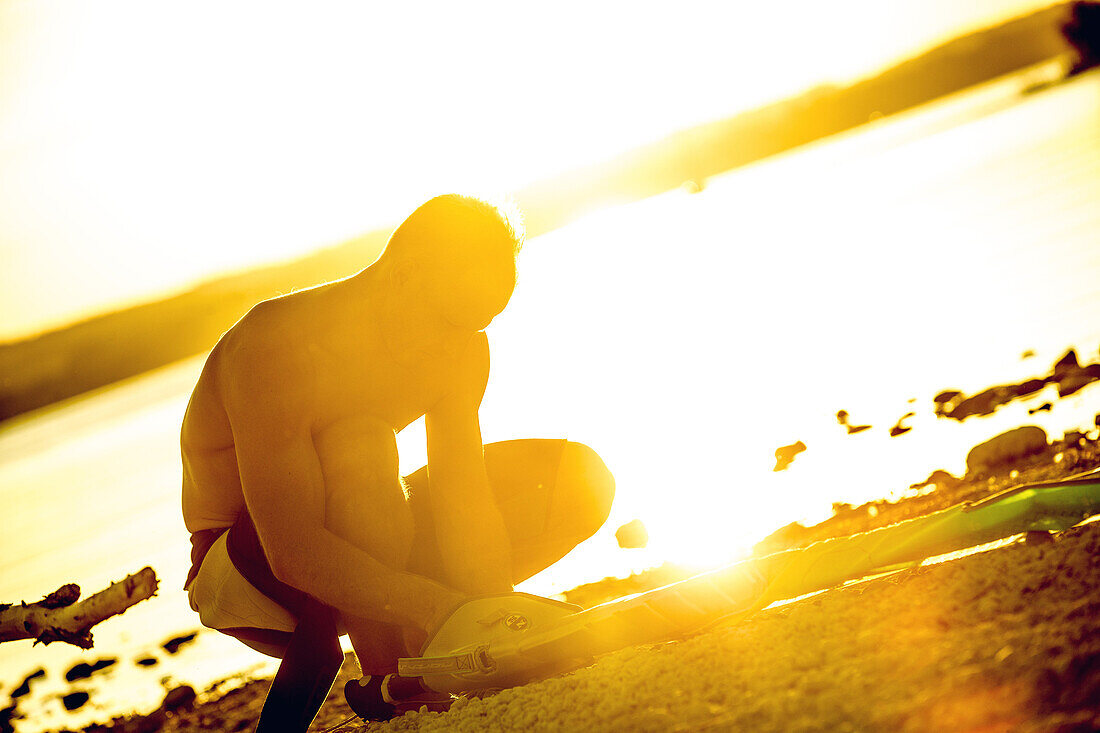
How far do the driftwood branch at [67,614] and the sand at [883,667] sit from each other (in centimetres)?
113

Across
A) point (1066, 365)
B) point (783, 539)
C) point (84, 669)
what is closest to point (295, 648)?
point (783, 539)

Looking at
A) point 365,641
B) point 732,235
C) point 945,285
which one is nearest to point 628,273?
point 732,235

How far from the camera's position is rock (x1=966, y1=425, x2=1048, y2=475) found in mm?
3629

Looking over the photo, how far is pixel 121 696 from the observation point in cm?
410

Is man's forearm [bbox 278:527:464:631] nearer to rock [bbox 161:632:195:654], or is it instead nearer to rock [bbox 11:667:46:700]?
rock [bbox 161:632:195:654]

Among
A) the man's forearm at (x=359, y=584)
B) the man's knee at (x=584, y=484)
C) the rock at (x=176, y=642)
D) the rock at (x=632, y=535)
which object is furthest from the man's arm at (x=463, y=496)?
the rock at (x=176, y=642)

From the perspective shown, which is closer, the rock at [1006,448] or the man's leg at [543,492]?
the man's leg at [543,492]

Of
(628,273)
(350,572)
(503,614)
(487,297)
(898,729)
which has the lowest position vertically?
(898,729)

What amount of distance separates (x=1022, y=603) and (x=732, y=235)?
17960 millimetres

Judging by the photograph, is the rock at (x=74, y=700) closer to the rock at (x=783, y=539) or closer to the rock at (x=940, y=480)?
the rock at (x=783, y=539)

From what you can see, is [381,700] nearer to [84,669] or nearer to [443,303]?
[443,303]

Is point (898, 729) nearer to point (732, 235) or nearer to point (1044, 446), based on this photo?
point (1044, 446)

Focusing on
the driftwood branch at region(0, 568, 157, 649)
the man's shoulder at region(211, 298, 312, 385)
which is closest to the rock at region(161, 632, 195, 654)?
the driftwood branch at region(0, 568, 157, 649)

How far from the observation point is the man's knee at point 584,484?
3434mm
